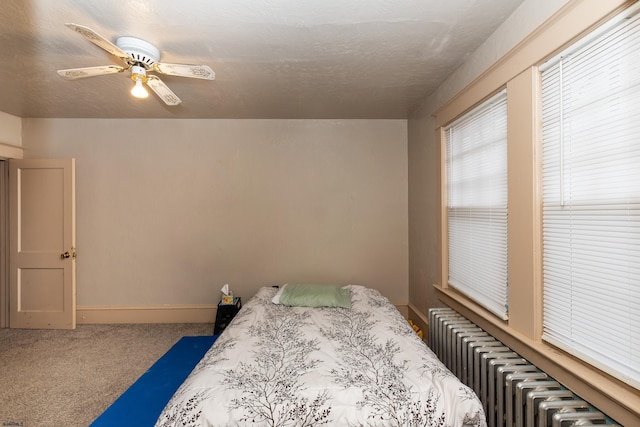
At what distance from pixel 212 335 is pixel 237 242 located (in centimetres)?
110

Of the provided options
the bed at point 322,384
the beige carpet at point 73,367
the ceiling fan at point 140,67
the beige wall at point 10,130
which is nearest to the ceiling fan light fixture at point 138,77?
the ceiling fan at point 140,67

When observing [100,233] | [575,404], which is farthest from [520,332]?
[100,233]

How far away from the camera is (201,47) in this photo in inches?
79.6

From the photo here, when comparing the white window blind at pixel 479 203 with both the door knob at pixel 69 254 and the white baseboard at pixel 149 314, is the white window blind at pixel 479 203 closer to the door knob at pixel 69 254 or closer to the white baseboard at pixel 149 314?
the white baseboard at pixel 149 314

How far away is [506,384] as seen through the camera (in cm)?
144

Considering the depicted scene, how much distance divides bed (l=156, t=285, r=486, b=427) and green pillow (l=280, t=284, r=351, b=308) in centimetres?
55

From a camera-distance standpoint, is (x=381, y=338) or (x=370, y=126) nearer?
(x=381, y=338)

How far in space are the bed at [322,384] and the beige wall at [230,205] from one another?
156 cm

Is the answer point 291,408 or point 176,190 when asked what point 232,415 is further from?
point 176,190

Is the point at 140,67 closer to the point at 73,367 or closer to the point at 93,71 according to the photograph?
the point at 93,71

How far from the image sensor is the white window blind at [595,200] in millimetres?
1106

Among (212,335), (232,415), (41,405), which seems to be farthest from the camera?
(212,335)

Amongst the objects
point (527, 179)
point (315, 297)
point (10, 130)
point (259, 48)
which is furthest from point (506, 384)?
point (10, 130)

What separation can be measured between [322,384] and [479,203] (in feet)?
5.39
